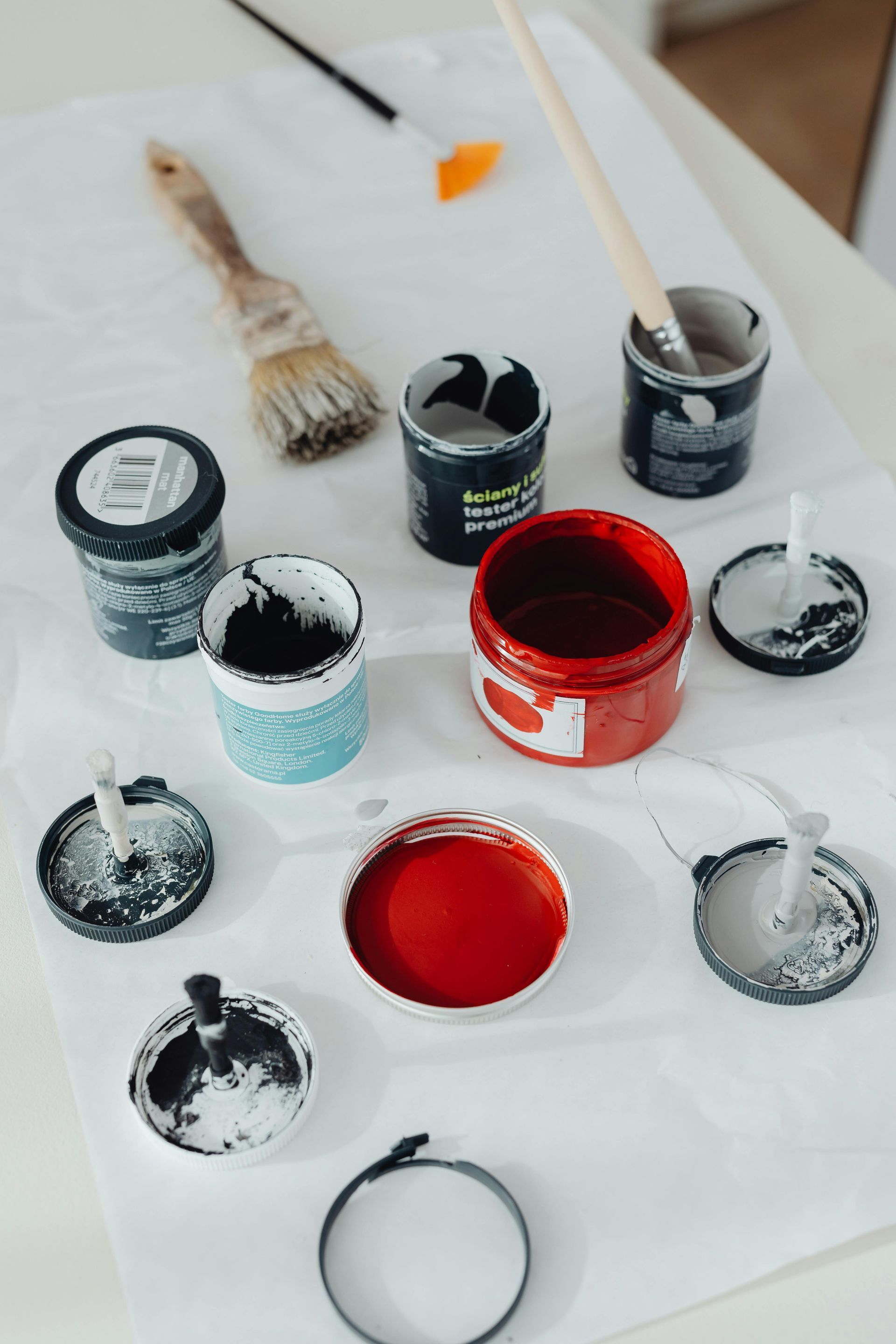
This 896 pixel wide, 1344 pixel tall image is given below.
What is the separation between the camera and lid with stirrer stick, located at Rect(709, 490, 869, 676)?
1.09 metres

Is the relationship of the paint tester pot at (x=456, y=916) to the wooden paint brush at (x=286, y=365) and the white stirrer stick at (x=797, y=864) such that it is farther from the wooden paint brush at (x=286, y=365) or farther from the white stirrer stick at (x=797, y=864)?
the wooden paint brush at (x=286, y=365)

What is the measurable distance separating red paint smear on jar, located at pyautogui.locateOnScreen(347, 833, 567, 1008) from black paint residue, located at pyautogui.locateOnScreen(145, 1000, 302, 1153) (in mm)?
85

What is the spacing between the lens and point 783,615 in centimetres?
115

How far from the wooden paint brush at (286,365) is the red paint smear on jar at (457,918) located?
453 mm

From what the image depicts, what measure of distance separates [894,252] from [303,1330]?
5.95 feet

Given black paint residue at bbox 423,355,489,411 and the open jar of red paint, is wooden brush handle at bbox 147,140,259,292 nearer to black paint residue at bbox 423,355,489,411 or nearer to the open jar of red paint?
black paint residue at bbox 423,355,489,411

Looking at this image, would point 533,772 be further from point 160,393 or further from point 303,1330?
point 160,393

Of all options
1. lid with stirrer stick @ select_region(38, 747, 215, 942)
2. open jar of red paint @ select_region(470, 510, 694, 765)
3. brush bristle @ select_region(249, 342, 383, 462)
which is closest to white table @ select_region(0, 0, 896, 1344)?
lid with stirrer stick @ select_region(38, 747, 215, 942)

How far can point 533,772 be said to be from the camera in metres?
1.05

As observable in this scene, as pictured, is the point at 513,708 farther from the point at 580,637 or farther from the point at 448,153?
the point at 448,153

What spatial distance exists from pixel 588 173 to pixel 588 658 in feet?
1.40

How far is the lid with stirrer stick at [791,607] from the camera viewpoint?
1.09m

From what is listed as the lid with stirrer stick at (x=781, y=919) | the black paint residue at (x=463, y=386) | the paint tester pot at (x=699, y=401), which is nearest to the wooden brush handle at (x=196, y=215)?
the black paint residue at (x=463, y=386)

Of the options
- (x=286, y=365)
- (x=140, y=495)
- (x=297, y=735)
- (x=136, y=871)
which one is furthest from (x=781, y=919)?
(x=286, y=365)
